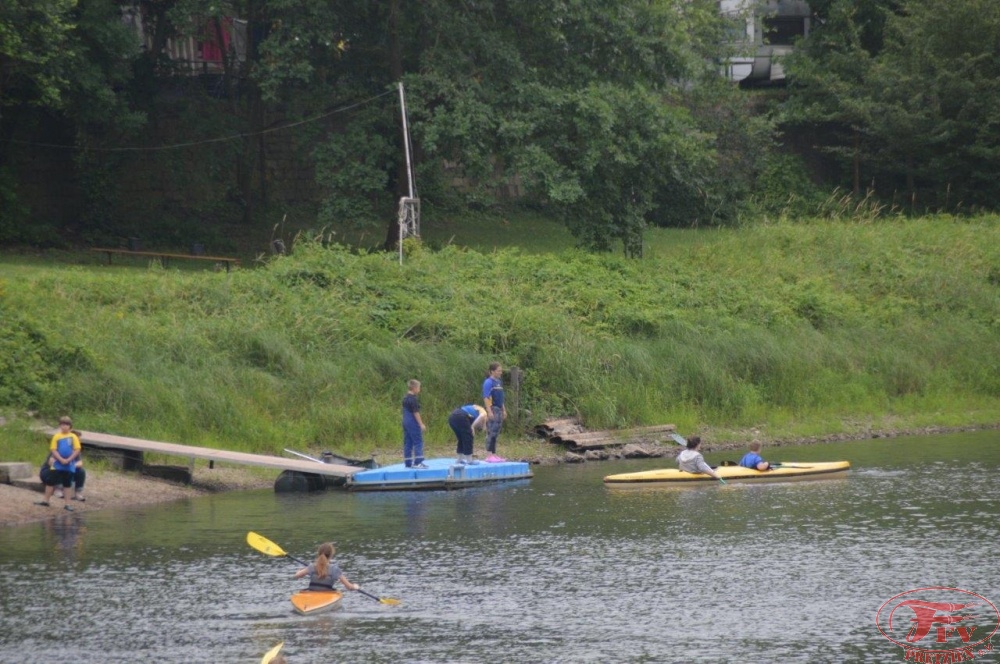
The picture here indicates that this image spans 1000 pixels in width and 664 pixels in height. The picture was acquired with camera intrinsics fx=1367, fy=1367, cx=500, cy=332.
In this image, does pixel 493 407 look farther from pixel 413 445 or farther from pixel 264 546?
pixel 264 546

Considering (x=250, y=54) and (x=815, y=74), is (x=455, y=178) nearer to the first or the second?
(x=250, y=54)

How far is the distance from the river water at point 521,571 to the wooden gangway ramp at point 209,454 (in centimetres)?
56

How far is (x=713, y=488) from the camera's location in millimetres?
24203

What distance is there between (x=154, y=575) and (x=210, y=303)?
14844 millimetres

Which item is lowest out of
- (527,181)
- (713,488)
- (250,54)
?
(713,488)

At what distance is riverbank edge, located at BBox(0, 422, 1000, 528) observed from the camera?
838 inches

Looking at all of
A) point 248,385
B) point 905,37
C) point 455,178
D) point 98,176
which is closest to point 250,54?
point 98,176

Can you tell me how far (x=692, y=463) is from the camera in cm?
2467

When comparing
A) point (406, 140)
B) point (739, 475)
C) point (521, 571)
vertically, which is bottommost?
point (739, 475)

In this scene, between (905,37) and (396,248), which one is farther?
(905,37)

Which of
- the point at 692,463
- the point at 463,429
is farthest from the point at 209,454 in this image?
the point at 692,463

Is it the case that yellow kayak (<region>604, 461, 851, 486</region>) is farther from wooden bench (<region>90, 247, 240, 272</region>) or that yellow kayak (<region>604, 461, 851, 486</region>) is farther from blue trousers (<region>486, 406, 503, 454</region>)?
wooden bench (<region>90, 247, 240, 272</region>)

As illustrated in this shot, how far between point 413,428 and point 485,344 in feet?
21.6

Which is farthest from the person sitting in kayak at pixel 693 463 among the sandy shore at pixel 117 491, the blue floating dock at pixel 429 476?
the sandy shore at pixel 117 491
